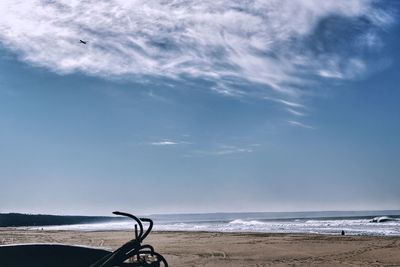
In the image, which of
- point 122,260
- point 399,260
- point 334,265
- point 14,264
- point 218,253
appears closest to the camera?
point 122,260

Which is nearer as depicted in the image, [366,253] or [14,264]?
[14,264]

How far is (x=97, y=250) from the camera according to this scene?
9000 millimetres

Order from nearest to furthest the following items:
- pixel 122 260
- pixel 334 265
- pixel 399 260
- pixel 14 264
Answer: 1. pixel 122 260
2. pixel 14 264
3. pixel 334 265
4. pixel 399 260

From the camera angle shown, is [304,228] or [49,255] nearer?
[49,255]

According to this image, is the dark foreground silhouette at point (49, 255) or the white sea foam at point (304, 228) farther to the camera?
the white sea foam at point (304, 228)

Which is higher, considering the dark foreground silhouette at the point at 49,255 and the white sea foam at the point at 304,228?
the dark foreground silhouette at the point at 49,255

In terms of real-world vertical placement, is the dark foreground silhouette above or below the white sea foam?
above

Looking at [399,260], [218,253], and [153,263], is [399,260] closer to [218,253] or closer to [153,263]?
[218,253]

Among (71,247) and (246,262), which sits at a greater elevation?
(71,247)

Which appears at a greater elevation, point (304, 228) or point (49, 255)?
point (49, 255)

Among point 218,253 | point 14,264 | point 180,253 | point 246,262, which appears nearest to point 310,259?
point 246,262

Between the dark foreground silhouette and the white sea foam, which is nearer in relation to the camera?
the dark foreground silhouette

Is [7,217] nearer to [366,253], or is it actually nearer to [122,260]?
[366,253]

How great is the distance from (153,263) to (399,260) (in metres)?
11.3
